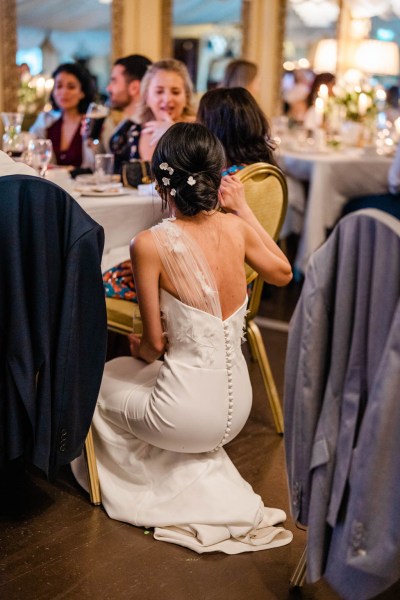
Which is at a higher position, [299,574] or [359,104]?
[359,104]

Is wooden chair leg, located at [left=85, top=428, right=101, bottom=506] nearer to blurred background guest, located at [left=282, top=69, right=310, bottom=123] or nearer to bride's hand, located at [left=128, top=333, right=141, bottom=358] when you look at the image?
bride's hand, located at [left=128, top=333, right=141, bottom=358]

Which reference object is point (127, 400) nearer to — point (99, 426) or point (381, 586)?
point (99, 426)

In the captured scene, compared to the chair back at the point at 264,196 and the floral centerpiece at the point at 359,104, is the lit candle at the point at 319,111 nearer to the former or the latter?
the floral centerpiece at the point at 359,104

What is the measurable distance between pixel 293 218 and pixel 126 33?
5.71 ft

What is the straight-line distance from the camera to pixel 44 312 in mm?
1996

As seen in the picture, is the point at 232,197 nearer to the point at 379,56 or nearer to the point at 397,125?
the point at 397,125

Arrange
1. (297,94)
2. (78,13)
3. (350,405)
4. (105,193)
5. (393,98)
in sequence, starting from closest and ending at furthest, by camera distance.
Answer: (350,405)
(105,193)
(78,13)
(297,94)
(393,98)

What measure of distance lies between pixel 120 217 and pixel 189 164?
763 mm

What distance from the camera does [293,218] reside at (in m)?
5.30

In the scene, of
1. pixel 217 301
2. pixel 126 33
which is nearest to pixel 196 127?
pixel 217 301

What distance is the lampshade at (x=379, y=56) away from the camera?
293 inches

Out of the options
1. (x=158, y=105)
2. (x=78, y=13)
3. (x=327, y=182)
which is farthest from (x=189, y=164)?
(x=78, y=13)

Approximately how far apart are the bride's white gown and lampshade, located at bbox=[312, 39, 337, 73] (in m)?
5.65

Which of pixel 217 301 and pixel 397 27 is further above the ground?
pixel 397 27
